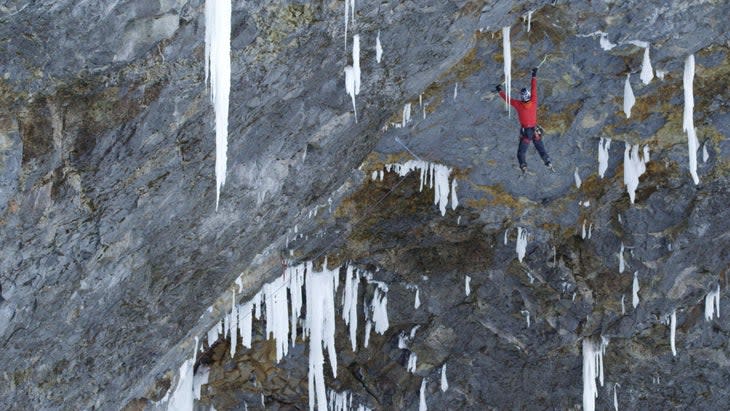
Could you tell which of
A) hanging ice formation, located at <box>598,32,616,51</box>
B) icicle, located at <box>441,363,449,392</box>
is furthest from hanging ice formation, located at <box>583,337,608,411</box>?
hanging ice formation, located at <box>598,32,616,51</box>

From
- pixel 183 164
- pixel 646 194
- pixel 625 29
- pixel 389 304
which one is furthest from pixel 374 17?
pixel 389 304

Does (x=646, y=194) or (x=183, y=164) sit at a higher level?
(x=646, y=194)

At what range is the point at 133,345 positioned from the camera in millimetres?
8758

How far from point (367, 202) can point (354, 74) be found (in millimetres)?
3882

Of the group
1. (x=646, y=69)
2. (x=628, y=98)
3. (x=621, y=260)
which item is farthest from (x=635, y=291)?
(x=646, y=69)

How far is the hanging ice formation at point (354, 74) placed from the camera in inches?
266

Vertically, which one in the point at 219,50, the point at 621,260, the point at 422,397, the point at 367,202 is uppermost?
the point at 367,202

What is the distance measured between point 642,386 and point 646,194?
157 inches

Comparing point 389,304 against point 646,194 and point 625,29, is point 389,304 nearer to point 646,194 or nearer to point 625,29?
point 646,194

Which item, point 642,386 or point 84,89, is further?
point 642,386

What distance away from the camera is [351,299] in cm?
1245

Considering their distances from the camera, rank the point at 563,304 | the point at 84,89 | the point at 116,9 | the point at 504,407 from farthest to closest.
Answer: the point at 504,407, the point at 563,304, the point at 84,89, the point at 116,9

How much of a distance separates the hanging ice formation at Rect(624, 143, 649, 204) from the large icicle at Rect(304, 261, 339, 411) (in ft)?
15.6

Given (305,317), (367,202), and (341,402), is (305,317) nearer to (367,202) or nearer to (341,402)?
(341,402)
